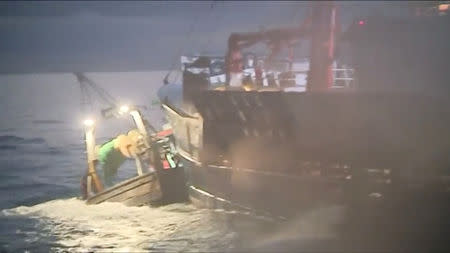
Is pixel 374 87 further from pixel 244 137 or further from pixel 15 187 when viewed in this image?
pixel 15 187

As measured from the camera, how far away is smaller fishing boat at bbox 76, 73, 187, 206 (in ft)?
61.1

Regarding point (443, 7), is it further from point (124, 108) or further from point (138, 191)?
point (138, 191)

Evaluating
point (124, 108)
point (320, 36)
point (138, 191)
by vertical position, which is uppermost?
point (320, 36)

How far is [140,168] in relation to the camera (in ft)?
66.3

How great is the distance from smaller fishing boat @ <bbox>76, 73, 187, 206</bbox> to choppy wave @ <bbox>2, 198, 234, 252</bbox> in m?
0.41

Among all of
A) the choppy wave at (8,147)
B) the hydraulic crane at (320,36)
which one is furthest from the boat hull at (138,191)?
the choppy wave at (8,147)

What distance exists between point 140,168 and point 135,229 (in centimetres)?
405

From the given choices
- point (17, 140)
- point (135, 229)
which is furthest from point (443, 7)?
point (17, 140)

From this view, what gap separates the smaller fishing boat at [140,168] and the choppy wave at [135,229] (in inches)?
16.3

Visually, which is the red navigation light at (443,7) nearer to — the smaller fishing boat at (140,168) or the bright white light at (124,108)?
the smaller fishing boat at (140,168)

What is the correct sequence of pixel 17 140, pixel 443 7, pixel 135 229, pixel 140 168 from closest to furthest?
pixel 135 229 < pixel 140 168 < pixel 443 7 < pixel 17 140

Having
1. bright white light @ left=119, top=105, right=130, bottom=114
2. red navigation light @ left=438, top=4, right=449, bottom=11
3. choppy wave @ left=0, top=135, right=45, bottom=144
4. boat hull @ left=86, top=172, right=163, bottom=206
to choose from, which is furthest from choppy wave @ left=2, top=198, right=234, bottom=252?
choppy wave @ left=0, top=135, right=45, bottom=144

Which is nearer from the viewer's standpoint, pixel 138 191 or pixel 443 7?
pixel 138 191

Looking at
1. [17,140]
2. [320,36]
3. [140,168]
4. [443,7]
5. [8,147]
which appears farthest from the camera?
[17,140]
